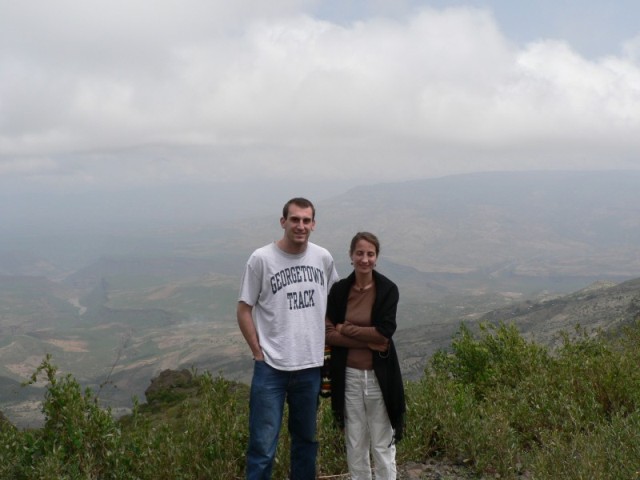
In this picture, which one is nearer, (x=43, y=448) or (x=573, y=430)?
(x=43, y=448)

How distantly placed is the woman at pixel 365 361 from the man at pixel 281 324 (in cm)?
19

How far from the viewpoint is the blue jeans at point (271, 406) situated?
15.2 ft

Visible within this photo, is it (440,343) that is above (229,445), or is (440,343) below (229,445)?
below

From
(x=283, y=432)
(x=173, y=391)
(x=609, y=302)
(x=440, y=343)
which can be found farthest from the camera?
(x=440, y=343)

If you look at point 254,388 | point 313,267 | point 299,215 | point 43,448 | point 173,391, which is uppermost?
point 299,215

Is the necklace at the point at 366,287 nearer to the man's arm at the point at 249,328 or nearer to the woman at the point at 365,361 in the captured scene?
the woman at the point at 365,361

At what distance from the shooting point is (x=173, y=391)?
4156cm

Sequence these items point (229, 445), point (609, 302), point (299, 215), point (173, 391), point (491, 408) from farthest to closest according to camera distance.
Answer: point (609, 302) → point (173, 391) → point (491, 408) → point (229, 445) → point (299, 215)

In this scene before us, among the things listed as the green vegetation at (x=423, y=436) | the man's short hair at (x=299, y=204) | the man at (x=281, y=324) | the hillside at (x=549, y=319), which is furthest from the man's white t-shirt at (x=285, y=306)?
the hillside at (x=549, y=319)

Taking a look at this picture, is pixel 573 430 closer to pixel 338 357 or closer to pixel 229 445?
pixel 338 357

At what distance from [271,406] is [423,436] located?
2272mm

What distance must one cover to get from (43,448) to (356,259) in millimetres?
3401

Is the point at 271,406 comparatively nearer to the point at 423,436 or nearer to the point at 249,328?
the point at 249,328

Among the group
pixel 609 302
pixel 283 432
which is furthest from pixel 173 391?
pixel 609 302
